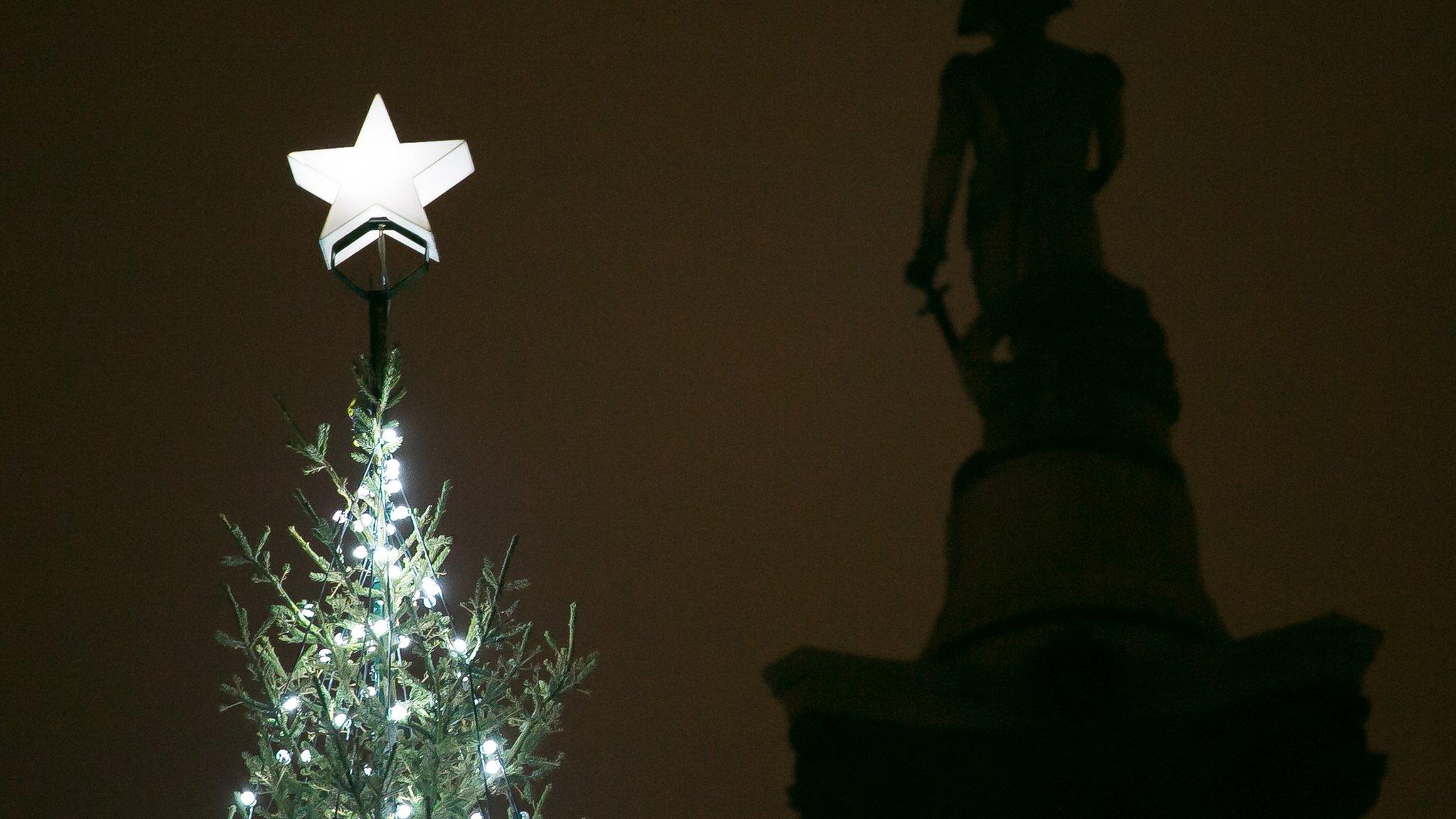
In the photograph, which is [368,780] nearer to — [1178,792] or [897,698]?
[897,698]

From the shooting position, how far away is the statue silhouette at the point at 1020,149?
4941 millimetres

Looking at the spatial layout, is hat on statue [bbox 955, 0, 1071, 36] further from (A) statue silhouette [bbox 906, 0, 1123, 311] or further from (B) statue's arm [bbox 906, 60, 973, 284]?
(B) statue's arm [bbox 906, 60, 973, 284]

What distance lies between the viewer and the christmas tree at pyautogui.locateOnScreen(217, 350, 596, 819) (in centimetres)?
596

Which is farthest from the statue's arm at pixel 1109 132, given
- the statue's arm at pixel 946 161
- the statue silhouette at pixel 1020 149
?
the statue's arm at pixel 946 161

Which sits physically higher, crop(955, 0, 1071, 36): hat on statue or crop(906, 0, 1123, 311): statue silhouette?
crop(955, 0, 1071, 36): hat on statue

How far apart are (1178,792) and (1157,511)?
0.87m

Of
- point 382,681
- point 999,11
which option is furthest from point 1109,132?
point 382,681

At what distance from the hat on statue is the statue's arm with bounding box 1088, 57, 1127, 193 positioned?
0.30 m

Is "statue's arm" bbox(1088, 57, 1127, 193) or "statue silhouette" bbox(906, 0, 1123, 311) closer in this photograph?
"statue silhouette" bbox(906, 0, 1123, 311)

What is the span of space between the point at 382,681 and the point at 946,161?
3.15 m

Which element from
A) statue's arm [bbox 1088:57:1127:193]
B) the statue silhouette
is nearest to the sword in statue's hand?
the statue silhouette

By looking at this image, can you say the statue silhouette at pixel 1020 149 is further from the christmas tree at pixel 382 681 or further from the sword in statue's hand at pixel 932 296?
the christmas tree at pixel 382 681

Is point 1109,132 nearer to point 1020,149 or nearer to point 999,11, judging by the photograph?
point 1020,149

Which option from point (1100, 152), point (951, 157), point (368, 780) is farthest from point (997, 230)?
point (368, 780)
